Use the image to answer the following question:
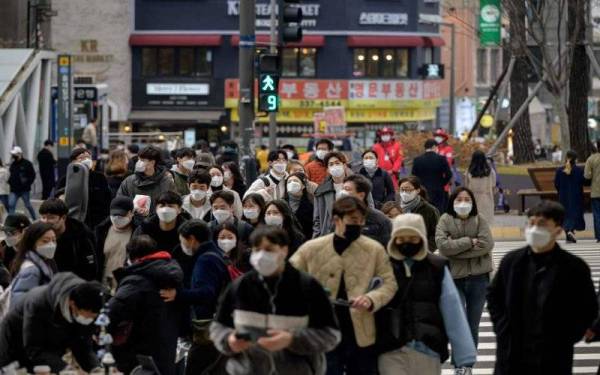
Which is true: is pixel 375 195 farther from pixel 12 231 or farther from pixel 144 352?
pixel 144 352

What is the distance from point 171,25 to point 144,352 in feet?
207

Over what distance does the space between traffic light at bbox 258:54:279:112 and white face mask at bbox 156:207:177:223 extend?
44.4 ft

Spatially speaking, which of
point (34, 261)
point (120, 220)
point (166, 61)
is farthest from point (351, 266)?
point (166, 61)

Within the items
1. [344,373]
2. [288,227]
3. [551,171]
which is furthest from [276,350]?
[551,171]

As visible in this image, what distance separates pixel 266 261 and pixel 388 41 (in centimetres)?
6721

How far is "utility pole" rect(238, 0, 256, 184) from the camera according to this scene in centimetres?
2633

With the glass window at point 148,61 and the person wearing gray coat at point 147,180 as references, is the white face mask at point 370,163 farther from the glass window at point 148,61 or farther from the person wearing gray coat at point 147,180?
the glass window at point 148,61

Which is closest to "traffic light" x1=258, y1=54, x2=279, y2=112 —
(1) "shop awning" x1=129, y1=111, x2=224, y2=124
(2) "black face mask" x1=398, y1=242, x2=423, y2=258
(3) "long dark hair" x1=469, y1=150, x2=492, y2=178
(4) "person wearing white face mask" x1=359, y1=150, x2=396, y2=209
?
(3) "long dark hair" x1=469, y1=150, x2=492, y2=178

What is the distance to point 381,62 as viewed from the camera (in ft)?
251

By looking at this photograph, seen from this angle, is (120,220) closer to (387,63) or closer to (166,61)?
(166,61)

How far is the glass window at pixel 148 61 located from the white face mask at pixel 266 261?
6589cm

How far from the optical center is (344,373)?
11609mm

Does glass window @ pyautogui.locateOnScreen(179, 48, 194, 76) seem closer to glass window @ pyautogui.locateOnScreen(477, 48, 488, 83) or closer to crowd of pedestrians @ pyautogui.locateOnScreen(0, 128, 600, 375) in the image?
glass window @ pyautogui.locateOnScreen(477, 48, 488, 83)

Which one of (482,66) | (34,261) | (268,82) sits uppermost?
(482,66)
